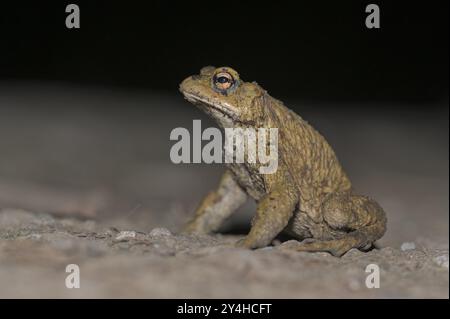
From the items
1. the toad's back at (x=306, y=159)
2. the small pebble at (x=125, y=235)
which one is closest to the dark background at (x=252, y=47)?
the toad's back at (x=306, y=159)

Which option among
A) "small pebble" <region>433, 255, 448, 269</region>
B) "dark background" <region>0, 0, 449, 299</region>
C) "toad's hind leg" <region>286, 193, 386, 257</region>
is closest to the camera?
"dark background" <region>0, 0, 449, 299</region>

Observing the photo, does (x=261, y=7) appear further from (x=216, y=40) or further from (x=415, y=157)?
(x=415, y=157)

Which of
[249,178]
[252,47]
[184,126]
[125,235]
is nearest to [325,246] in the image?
[249,178]

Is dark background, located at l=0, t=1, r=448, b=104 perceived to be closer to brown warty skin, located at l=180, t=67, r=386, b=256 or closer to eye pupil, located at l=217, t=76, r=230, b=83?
brown warty skin, located at l=180, t=67, r=386, b=256

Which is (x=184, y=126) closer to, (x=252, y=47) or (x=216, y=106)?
(x=216, y=106)

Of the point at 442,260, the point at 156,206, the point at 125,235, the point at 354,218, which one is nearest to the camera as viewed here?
the point at 442,260

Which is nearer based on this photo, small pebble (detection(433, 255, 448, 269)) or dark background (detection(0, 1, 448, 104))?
small pebble (detection(433, 255, 448, 269))

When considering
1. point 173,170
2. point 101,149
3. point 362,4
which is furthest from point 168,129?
point 362,4

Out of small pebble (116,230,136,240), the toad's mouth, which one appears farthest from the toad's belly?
small pebble (116,230,136,240)
